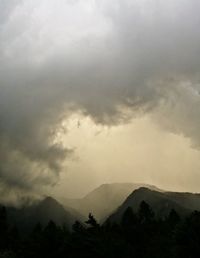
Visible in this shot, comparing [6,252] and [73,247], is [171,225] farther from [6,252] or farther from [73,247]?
[6,252]

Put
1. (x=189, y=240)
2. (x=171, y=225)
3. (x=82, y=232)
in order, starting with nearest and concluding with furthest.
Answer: (x=189, y=240)
(x=82, y=232)
(x=171, y=225)

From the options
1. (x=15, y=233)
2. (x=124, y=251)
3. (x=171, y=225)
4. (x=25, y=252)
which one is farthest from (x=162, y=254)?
(x=15, y=233)

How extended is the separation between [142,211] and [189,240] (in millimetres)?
50696

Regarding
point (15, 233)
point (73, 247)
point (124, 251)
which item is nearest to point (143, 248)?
point (124, 251)

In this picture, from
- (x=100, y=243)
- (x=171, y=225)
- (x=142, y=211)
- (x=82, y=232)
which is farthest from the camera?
(x=142, y=211)

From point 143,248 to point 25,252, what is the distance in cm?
2861

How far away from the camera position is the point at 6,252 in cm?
10100

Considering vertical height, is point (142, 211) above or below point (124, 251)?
above

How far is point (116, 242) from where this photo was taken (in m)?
95.8

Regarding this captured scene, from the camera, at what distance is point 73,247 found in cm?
9544

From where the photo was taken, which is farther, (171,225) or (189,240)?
(171,225)

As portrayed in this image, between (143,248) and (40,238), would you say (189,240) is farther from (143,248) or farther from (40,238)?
(40,238)

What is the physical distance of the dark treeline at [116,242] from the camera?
83.1 m

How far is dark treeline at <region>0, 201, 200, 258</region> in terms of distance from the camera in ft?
273
